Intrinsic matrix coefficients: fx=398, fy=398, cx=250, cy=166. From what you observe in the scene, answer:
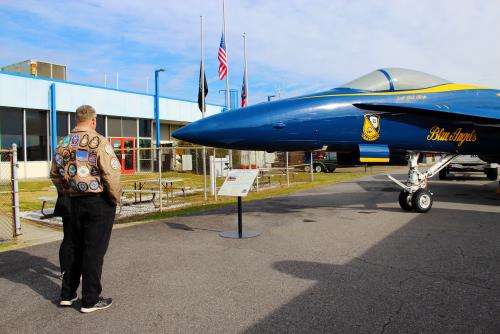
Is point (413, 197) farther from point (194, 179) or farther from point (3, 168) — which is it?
point (3, 168)

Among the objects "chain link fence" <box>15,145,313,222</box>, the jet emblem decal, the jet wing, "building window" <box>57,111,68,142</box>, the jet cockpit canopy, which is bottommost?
"chain link fence" <box>15,145,313,222</box>

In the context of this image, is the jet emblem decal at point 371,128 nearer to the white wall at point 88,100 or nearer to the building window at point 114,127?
the white wall at point 88,100

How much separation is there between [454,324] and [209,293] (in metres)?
2.10

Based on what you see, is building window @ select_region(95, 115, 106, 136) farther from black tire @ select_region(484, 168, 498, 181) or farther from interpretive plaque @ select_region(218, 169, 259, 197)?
black tire @ select_region(484, 168, 498, 181)

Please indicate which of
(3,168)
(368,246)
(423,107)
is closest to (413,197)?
(423,107)

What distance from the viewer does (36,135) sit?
2066 centimetres

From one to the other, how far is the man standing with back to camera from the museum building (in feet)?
47.7

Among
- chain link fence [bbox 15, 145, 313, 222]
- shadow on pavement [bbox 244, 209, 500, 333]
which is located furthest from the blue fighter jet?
chain link fence [bbox 15, 145, 313, 222]

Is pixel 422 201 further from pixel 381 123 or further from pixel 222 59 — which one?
pixel 222 59

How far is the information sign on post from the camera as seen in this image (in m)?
6.25

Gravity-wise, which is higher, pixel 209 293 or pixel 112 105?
pixel 112 105

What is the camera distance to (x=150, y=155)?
82.0 ft

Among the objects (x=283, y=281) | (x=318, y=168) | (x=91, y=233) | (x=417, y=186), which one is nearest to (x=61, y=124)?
(x=318, y=168)

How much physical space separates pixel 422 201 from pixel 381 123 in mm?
2035
